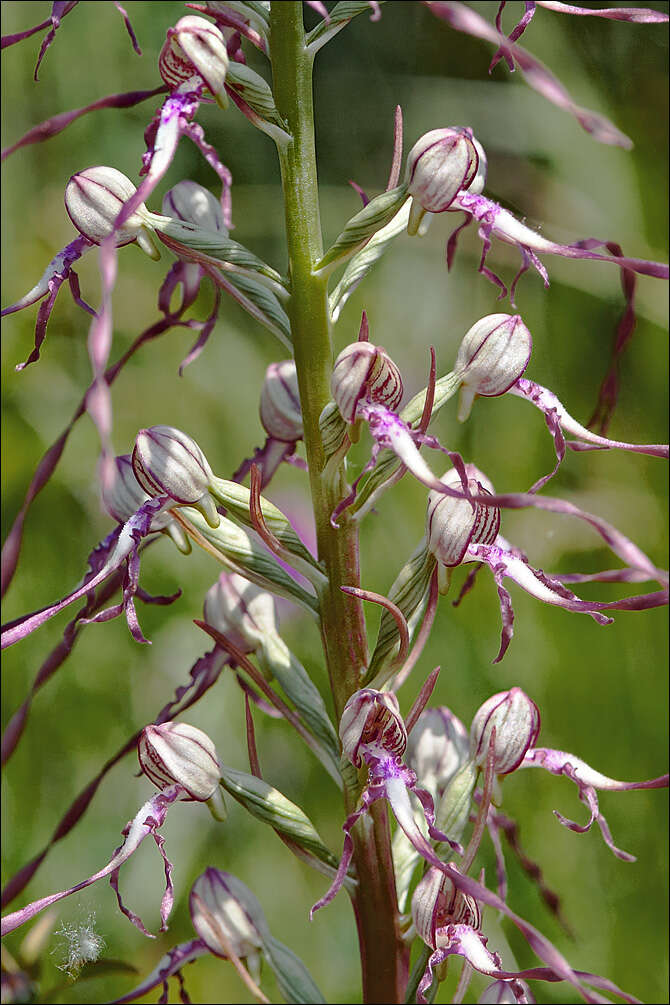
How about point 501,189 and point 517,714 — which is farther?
point 501,189

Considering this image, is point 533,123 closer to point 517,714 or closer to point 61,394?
point 61,394

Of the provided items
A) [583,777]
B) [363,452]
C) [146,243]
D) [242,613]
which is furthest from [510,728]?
[363,452]

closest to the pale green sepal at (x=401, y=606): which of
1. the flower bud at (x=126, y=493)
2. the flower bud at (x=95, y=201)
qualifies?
the flower bud at (x=126, y=493)

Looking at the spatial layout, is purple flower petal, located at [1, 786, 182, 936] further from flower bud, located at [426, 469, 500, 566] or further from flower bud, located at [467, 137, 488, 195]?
flower bud, located at [467, 137, 488, 195]

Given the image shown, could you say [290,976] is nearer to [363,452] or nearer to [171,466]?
[171,466]

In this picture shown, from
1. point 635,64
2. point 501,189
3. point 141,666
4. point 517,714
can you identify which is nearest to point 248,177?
point 501,189

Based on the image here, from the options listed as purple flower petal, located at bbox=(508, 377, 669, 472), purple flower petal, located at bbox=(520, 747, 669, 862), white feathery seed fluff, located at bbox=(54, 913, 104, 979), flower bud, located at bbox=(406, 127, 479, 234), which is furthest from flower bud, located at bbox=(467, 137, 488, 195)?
white feathery seed fluff, located at bbox=(54, 913, 104, 979)
